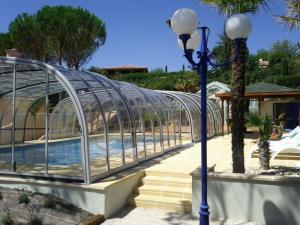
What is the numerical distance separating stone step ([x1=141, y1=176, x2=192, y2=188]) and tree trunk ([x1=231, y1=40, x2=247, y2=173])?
4.56 ft

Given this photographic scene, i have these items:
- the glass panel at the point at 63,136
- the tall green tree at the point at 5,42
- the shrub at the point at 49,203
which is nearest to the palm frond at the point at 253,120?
the glass panel at the point at 63,136

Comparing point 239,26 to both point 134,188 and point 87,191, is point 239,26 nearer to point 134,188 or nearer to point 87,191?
point 87,191

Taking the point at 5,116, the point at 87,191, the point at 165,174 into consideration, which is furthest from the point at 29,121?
the point at 87,191

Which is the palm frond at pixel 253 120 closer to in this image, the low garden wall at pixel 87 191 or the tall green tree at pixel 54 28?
the low garden wall at pixel 87 191

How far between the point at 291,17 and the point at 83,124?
655 centimetres

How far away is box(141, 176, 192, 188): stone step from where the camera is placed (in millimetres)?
9975

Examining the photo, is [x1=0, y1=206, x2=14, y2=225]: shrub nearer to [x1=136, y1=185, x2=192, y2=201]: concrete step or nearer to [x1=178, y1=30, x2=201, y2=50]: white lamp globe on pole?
[x1=136, y1=185, x2=192, y2=201]: concrete step

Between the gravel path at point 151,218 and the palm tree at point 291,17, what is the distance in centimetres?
596

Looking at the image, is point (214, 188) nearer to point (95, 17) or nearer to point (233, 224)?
point (233, 224)

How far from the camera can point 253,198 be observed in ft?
26.8

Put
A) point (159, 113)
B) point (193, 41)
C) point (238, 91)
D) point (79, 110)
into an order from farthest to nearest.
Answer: point (159, 113)
point (238, 91)
point (79, 110)
point (193, 41)

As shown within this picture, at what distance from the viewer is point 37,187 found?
9180mm

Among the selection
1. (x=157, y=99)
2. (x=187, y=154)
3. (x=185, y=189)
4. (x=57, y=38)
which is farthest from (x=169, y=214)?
(x=57, y=38)

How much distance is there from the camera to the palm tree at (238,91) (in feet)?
29.8
